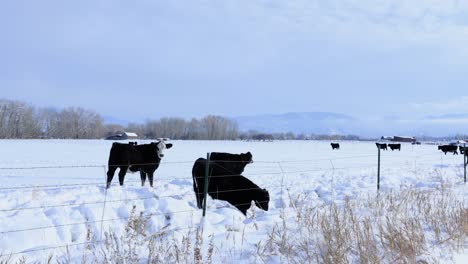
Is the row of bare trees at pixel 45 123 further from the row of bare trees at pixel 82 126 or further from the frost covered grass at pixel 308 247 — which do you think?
the frost covered grass at pixel 308 247

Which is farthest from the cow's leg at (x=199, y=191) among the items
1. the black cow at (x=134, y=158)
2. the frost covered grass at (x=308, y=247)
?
the frost covered grass at (x=308, y=247)

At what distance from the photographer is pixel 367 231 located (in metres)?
4.21

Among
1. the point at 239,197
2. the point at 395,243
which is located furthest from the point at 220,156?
the point at 395,243

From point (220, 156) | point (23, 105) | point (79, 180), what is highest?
point (23, 105)

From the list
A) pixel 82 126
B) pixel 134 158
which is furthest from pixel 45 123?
pixel 134 158

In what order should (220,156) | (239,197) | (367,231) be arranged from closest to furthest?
1. (367,231)
2. (239,197)
3. (220,156)

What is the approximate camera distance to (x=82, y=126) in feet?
305

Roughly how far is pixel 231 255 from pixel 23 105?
99.1m

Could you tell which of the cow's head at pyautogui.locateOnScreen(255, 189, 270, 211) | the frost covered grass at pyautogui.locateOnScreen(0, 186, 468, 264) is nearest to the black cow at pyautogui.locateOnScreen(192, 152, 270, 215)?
the cow's head at pyautogui.locateOnScreen(255, 189, 270, 211)

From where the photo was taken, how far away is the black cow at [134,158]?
1164cm

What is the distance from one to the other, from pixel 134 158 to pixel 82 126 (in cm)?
8737

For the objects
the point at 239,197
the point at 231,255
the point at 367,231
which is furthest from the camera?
the point at 239,197

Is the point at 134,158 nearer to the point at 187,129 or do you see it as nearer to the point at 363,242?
the point at 363,242

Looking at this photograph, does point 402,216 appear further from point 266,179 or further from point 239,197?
point 266,179
